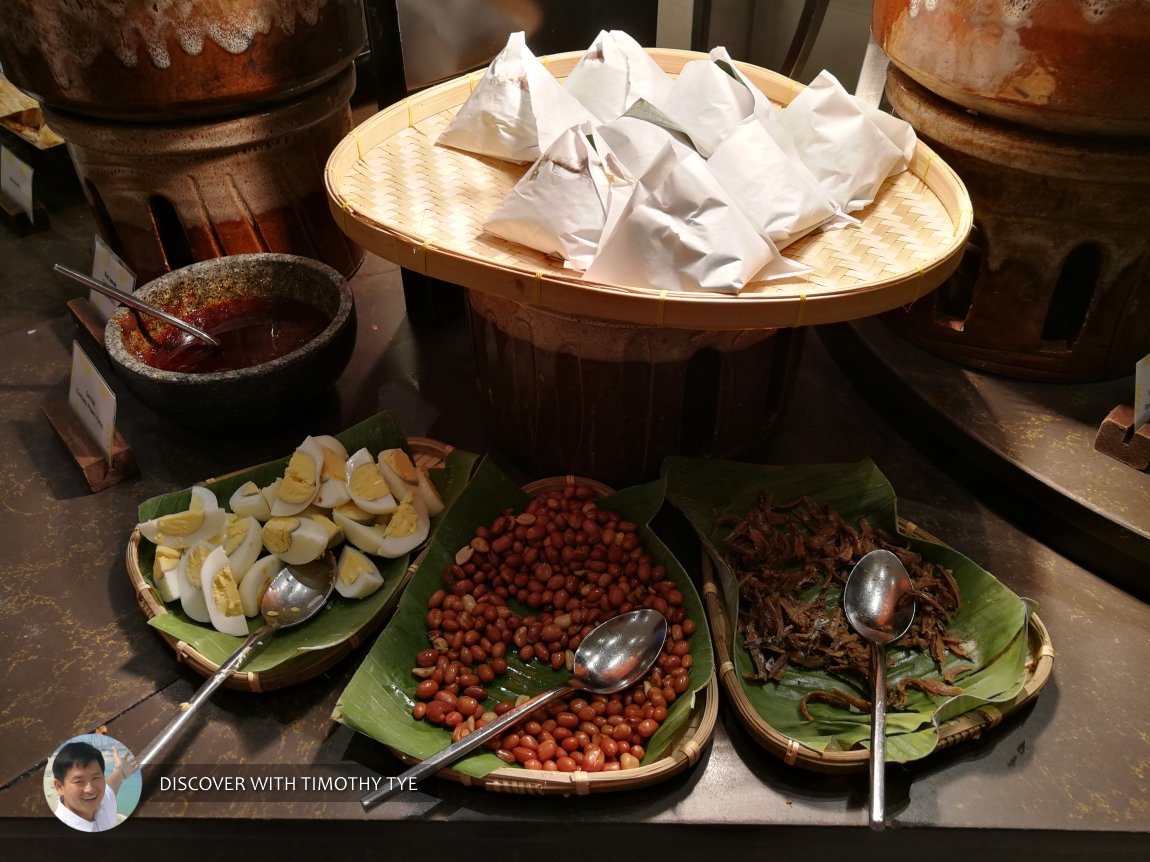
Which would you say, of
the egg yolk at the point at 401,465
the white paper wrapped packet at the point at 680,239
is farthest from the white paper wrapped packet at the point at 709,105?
the egg yolk at the point at 401,465

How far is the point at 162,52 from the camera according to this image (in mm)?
2053

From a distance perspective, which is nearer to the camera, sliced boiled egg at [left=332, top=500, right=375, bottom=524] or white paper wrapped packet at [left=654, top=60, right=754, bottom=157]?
sliced boiled egg at [left=332, top=500, right=375, bottom=524]

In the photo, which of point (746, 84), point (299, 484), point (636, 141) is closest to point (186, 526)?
point (299, 484)

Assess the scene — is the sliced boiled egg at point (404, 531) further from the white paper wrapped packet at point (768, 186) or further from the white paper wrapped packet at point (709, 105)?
the white paper wrapped packet at point (709, 105)

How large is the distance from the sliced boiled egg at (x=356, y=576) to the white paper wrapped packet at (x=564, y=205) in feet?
2.29

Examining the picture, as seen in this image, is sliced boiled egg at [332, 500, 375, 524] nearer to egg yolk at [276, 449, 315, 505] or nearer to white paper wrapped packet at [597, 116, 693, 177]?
egg yolk at [276, 449, 315, 505]

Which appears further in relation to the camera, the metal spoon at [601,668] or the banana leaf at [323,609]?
the banana leaf at [323,609]

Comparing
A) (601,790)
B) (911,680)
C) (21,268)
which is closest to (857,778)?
(911,680)

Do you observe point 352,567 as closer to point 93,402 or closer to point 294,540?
point 294,540

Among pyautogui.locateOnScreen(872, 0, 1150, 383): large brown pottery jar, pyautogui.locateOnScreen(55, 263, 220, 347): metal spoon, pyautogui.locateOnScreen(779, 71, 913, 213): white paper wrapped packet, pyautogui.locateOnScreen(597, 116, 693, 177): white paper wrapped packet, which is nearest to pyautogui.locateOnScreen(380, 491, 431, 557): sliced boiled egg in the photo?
pyautogui.locateOnScreen(55, 263, 220, 347): metal spoon

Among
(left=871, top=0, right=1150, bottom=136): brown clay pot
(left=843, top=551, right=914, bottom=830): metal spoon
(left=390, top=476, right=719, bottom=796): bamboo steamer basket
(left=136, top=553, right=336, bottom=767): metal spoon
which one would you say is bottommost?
(left=390, top=476, right=719, bottom=796): bamboo steamer basket

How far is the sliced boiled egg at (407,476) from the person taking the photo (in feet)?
5.81

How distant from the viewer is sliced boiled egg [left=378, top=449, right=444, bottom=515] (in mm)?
1771

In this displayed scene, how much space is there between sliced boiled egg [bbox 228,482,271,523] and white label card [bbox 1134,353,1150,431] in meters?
1.85
